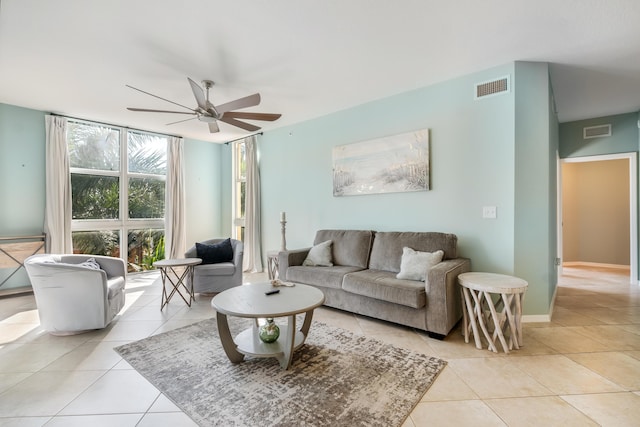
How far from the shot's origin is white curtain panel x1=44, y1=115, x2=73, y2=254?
433 cm

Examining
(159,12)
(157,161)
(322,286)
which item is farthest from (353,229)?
(157,161)

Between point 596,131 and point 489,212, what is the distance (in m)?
3.34

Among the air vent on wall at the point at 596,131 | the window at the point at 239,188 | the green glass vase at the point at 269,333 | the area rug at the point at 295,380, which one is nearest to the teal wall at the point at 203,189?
the window at the point at 239,188

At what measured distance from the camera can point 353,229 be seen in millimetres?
4223

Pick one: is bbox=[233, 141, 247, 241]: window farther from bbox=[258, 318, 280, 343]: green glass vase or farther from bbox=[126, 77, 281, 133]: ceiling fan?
bbox=[258, 318, 280, 343]: green glass vase

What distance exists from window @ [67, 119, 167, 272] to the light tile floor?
1.80m

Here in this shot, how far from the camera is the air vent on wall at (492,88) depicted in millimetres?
3026

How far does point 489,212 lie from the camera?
313cm

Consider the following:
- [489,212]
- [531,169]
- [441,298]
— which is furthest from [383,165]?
[441,298]

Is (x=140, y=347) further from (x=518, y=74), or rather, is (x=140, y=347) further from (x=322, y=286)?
(x=518, y=74)

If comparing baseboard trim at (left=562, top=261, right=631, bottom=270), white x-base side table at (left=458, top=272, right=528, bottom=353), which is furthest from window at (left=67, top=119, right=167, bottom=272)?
baseboard trim at (left=562, top=261, right=631, bottom=270)

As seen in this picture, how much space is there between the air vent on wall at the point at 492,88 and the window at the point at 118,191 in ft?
17.8

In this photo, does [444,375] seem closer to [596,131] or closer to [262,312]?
[262,312]

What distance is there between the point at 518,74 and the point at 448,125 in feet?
2.58
